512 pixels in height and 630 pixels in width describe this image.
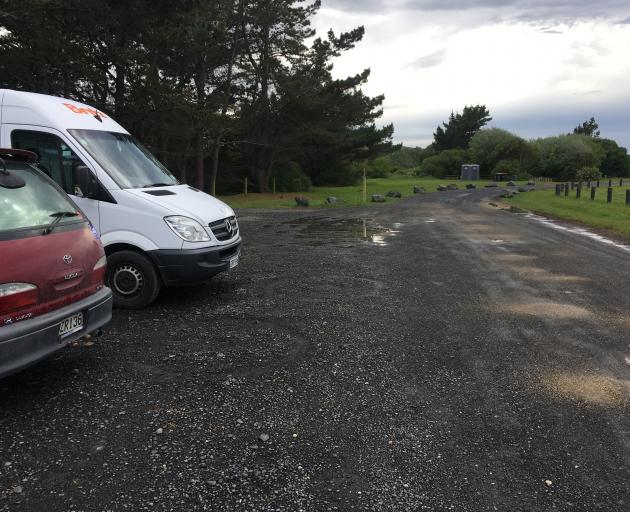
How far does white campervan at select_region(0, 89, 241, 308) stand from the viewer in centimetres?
622

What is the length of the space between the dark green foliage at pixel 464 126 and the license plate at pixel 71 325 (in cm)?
10086

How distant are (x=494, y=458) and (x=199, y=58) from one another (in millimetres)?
30334

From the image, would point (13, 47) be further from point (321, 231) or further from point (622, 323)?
point (622, 323)

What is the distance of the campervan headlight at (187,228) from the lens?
6238 mm

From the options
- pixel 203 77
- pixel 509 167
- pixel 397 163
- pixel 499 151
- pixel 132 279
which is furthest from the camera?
pixel 397 163

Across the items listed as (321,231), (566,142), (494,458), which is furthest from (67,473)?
(566,142)

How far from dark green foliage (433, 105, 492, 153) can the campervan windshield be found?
320ft

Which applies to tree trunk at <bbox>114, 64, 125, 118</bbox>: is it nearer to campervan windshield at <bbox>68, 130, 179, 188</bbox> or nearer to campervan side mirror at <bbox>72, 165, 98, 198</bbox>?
campervan windshield at <bbox>68, 130, 179, 188</bbox>

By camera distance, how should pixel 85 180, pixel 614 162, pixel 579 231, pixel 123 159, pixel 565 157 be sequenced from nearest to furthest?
pixel 85 180 → pixel 123 159 → pixel 579 231 → pixel 565 157 → pixel 614 162

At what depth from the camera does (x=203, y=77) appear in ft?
99.8

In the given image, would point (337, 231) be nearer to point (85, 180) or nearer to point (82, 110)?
point (82, 110)

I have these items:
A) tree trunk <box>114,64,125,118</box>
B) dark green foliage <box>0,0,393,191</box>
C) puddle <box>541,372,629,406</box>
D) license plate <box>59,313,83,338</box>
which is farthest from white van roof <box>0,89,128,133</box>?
tree trunk <box>114,64,125,118</box>

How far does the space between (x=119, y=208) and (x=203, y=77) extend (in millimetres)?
26607

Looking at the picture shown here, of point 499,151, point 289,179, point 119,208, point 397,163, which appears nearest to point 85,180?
point 119,208
